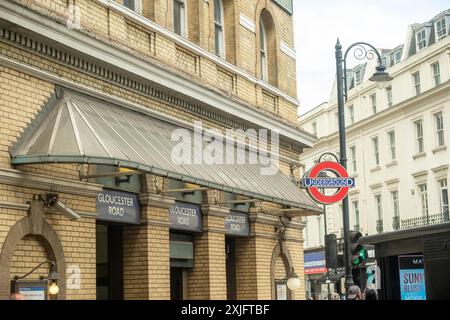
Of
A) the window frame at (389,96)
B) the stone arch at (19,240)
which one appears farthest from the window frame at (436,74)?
the stone arch at (19,240)

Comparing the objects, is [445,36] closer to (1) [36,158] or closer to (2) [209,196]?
(2) [209,196]

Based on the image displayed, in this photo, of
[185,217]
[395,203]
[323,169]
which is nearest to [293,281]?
[323,169]

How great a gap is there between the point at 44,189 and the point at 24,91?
4.58 ft

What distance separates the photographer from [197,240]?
16.3 m

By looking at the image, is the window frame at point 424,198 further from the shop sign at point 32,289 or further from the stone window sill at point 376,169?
the shop sign at point 32,289

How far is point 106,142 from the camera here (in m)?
11.3

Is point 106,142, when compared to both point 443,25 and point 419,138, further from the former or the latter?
point 443,25

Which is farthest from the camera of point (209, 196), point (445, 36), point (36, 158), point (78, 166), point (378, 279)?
point (445, 36)

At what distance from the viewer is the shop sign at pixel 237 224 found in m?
17.4

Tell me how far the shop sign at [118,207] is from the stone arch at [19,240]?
1.30 metres

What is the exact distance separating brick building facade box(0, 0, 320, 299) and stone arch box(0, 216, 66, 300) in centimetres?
2

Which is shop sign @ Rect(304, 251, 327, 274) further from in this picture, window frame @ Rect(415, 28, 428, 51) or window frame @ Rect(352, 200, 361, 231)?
window frame @ Rect(415, 28, 428, 51)

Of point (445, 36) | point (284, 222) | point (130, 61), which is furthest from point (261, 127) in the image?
point (445, 36)
